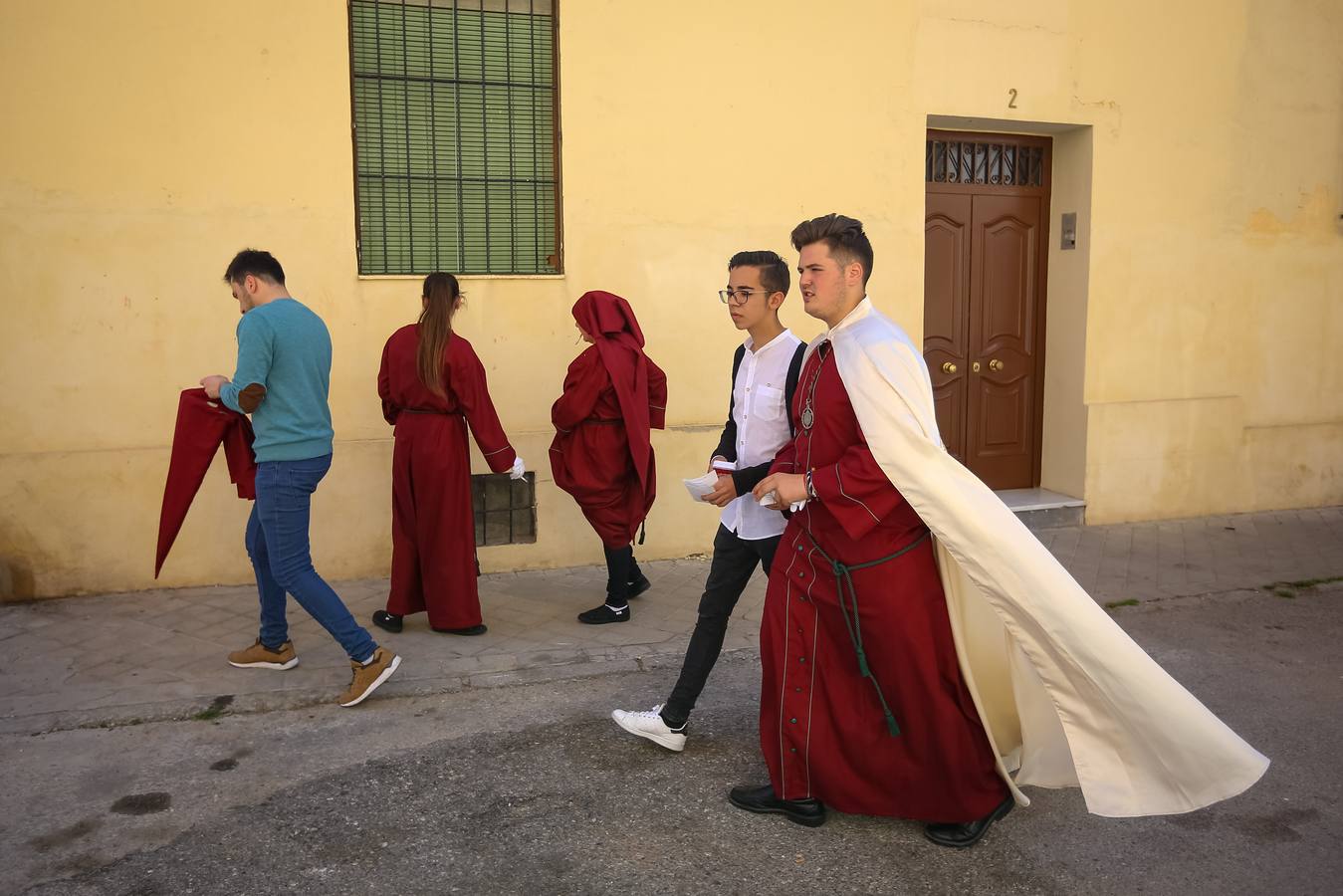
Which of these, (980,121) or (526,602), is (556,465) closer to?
(526,602)

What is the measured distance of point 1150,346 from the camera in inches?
330

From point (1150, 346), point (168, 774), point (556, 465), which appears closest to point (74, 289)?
point (556, 465)

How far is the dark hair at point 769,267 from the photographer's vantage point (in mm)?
4004

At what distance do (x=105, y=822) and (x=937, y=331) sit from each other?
6335 mm

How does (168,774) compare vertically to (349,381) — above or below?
below

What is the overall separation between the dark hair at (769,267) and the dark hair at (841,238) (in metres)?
0.55

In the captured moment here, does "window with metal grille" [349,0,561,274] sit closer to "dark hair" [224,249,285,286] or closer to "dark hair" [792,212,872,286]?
"dark hair" [224,249,285,286]

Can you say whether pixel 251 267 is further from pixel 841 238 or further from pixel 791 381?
pixel 841 238

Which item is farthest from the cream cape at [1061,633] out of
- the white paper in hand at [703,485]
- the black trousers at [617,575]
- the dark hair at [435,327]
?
the black trousers at [617,575]

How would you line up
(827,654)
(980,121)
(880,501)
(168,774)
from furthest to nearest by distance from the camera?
1. (980,121)
2. (168,774)
3. (827,654)
4. (880,501)

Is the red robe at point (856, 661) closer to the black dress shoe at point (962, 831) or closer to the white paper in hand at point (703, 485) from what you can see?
the black dress shoe at point (962, 831)

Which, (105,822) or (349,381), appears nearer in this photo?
(105,822)

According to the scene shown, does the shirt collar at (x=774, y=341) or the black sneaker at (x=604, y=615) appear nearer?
→ the shirt collar at (x=774, y=341)

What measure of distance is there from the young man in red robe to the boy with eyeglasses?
35 centimetres
